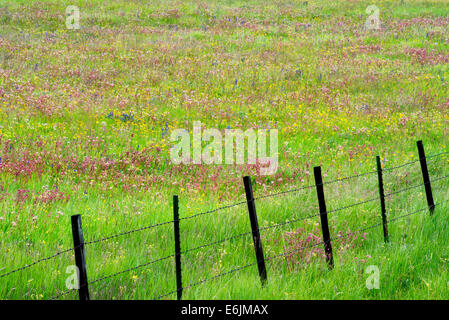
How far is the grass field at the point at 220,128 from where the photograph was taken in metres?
5.68

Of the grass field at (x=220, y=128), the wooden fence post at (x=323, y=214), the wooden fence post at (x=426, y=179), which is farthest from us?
the wooden fence post at (x=426, y=179)

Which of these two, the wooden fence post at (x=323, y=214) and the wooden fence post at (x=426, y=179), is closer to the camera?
the wooden fence post at (x=323, y=214)

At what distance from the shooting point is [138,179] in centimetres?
905

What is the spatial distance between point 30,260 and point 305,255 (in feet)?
11.8

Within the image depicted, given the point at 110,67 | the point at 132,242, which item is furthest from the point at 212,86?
the point at 132,242

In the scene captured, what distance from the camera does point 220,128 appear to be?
1293cm

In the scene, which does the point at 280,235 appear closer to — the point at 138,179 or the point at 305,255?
the point at 305,255

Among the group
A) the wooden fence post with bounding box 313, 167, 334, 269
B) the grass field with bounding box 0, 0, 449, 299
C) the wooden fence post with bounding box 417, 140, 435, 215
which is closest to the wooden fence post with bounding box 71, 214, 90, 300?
the grass field with bounding box 0, 0, 449, 299

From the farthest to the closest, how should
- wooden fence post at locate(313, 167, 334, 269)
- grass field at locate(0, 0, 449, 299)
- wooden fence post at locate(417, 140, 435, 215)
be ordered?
wooden fence post at locate(417, 140, 435, 215) < wooden fence post at locate(313, 167, 334, 269) < grass field at locate(0, 0, 449, 299)

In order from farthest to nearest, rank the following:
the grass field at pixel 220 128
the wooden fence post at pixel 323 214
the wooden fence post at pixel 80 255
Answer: the wooden fence post at pixel 323 214 → the grass field at pixel 220 128 → the wooden fence post at pixel 80 255

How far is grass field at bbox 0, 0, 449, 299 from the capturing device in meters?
5.68

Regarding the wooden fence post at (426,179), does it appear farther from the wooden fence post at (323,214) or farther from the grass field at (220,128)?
the wooden fence post at (323,214)

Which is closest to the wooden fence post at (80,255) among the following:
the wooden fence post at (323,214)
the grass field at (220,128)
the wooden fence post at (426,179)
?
the grass field at (220,128)

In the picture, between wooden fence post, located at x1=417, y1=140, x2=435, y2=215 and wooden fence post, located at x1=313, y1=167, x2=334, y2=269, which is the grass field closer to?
wooden fence post, located at x1=313, y1=167, x2=334, y2=269
